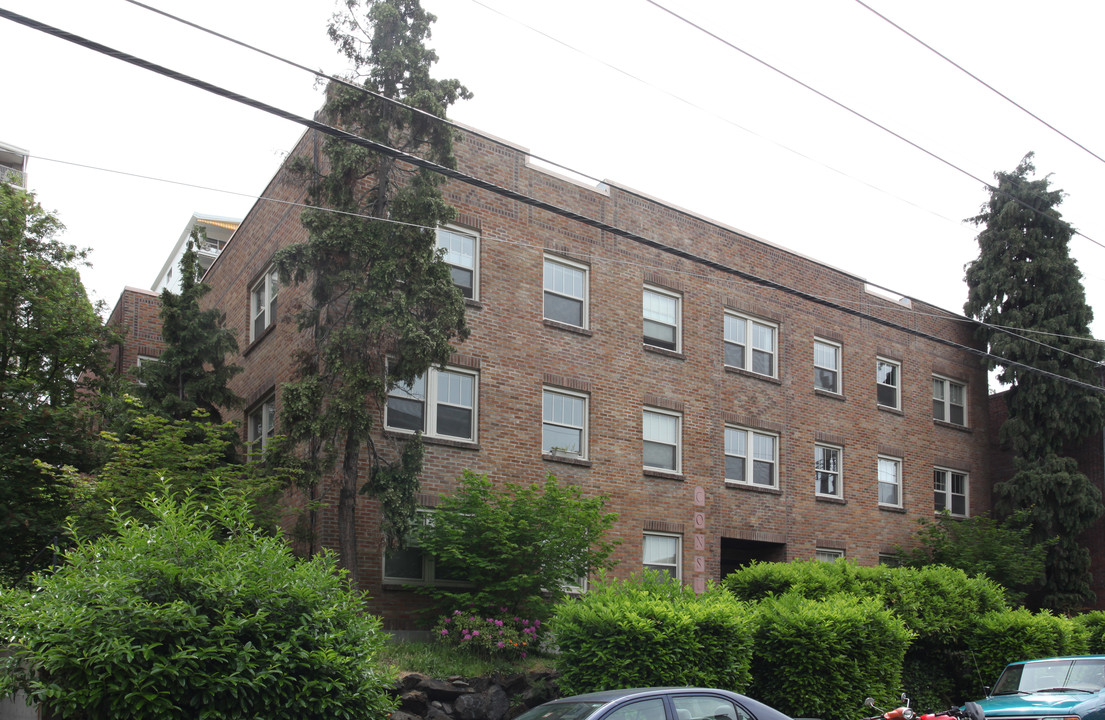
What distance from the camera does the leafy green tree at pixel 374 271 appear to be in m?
16.4

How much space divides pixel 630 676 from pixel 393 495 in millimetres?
5114

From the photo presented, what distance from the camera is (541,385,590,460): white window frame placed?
70.1ft

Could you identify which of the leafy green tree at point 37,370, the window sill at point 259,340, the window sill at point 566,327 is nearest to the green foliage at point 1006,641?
the window sill at point 566,327

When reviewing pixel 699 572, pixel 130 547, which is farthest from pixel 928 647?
pixel 130 547

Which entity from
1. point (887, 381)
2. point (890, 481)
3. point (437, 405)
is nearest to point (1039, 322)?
point (887, 381)

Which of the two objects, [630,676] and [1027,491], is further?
[1027,491]

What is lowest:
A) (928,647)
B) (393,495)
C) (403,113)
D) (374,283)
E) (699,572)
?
(928,647)

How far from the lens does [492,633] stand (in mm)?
16750

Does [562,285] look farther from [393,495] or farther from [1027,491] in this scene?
[1027,491]

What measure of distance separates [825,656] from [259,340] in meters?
13.4

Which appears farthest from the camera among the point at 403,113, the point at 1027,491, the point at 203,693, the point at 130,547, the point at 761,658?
the point at 1027,491

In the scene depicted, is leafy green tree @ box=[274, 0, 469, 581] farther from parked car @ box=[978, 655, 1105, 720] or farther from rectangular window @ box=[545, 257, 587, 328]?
parked car @ box=[978, 655, 1105, 720]

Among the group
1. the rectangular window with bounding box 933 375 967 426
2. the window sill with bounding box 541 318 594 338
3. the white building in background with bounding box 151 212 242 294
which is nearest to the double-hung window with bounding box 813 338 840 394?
the rectangular window with bounding box 933 375 967 426

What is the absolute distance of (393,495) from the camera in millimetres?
16734
